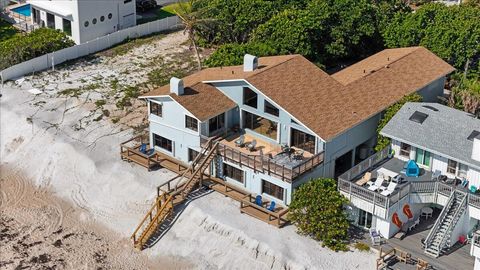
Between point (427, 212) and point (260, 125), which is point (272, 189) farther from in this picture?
point (427, 212)

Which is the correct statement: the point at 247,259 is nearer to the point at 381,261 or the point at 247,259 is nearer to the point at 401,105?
the point at 381,261

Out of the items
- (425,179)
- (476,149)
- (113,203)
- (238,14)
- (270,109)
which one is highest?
(238,14)

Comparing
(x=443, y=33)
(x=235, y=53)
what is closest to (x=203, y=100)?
(x=235, y=53)

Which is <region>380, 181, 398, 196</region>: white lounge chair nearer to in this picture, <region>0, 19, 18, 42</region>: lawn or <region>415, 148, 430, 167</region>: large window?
<region>415, 148, 430, 167</region>: large window

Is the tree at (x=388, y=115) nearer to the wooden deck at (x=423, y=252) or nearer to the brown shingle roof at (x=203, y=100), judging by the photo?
the wooden deck at (x=423, y=252)

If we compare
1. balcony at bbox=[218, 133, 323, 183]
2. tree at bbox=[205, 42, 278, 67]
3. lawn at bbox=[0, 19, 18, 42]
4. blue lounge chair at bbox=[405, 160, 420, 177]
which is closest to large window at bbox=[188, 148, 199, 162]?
balcony at bbox=[218, 133, 323, 183]

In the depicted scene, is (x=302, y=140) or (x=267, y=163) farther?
(x=302, y=140)

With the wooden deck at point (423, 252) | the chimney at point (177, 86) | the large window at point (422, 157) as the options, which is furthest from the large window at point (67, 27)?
the wooden deck at point (423, 252)
